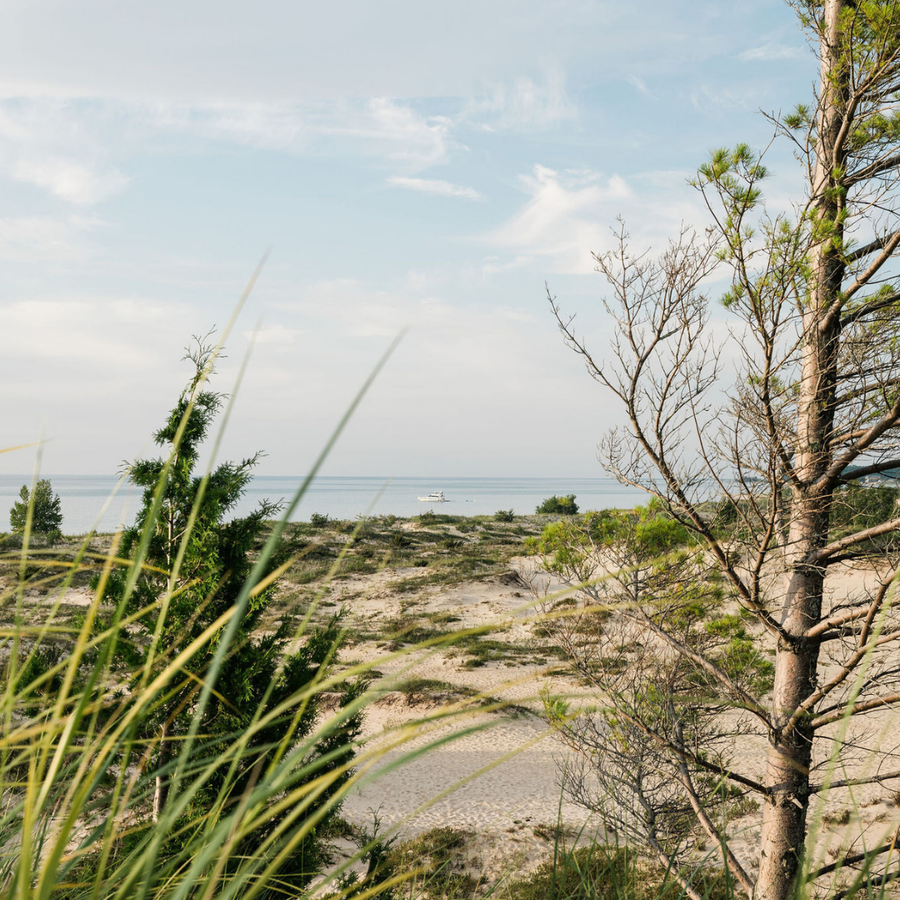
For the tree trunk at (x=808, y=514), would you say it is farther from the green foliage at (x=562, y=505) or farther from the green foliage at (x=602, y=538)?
the green foliage at (x=562, y=505)

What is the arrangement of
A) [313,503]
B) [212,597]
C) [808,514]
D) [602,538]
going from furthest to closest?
[313,503] → [602,538] → [212,597] → [808,514]

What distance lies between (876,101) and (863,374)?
1556mm

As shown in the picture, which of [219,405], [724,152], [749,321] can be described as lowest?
[219,405]

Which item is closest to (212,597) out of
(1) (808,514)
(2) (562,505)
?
(2) (562,505)

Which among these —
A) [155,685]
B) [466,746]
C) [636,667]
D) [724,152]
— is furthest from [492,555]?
[155,685]

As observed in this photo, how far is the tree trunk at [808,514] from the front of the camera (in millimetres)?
3914

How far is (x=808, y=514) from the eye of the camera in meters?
4.04

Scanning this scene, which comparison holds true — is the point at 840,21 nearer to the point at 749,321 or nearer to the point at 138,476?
the point at 749,321

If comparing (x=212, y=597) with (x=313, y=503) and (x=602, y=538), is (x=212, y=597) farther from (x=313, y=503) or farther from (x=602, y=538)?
(x=313, y=503)

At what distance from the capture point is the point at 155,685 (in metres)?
0.91

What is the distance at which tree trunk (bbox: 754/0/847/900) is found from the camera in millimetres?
3914

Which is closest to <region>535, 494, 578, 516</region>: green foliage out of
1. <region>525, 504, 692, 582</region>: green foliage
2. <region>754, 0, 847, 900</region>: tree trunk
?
<region>525, 504, 692, 582</region>: green foliage

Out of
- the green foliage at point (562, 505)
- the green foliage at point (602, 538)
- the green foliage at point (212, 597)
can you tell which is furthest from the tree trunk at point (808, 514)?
the green foliage at point (212, 597)

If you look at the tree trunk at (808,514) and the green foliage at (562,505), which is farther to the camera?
the green foliage at (562,505)
